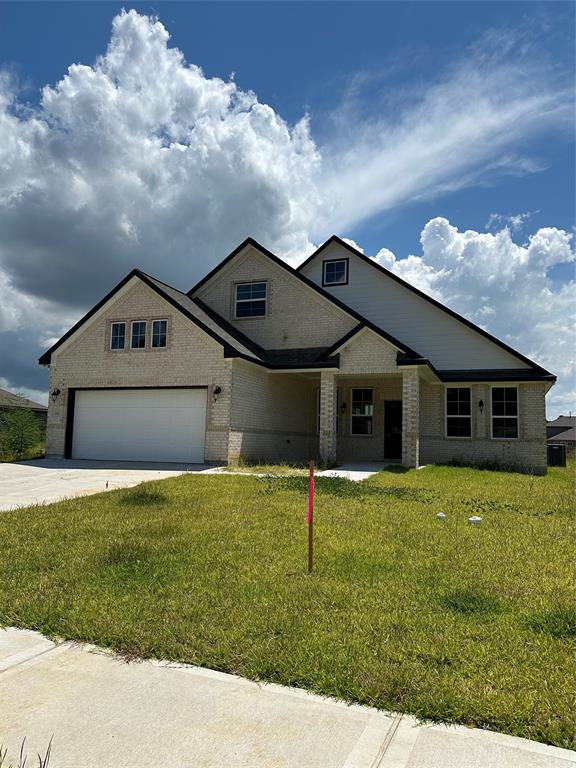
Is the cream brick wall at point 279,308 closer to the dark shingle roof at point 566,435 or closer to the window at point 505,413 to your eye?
the window at point 505,413

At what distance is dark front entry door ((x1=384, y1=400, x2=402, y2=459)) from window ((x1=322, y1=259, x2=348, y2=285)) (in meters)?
5.96

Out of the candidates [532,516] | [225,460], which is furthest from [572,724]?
[225,460]

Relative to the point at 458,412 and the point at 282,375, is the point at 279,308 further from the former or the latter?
the point at 458,412

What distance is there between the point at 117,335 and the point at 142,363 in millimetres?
1681

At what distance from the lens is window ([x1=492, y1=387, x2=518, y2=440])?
66.3 ft

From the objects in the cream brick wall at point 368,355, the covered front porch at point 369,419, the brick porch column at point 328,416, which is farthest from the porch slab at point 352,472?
the covered front porch at point 369,419

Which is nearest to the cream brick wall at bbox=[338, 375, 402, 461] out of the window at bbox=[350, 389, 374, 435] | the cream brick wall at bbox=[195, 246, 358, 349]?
the window at bbox=[350, 389, 374, 435]

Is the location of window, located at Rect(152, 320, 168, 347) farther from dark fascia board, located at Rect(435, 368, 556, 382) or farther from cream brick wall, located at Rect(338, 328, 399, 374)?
dark fascia board, located at Rect(435, 368, 556, 382)

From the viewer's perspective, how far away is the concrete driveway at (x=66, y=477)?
11281mm

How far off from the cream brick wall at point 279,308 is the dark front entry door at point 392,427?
400 centimetres

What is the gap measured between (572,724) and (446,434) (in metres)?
18.5

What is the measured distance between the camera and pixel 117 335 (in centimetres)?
1970

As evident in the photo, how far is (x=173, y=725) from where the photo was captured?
116 inches

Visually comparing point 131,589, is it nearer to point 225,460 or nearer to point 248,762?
point 248,762
